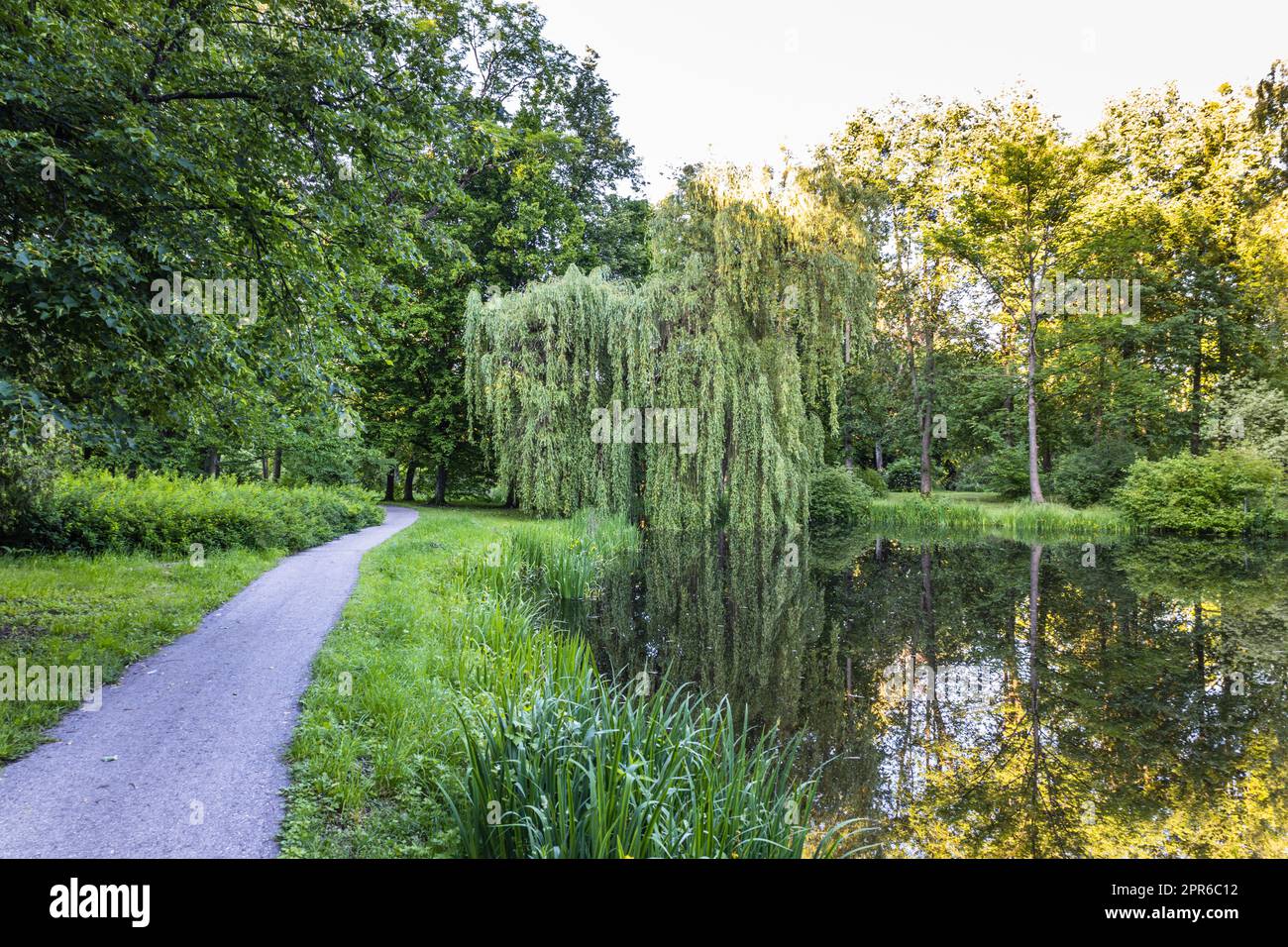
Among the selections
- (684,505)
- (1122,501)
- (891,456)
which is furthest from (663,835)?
(891,456)

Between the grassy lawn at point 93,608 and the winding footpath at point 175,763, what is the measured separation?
0.19 metres

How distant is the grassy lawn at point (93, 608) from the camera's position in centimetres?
A: 435

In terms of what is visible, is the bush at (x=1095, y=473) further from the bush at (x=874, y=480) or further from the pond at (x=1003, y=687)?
the pond at (x=1003, y=687)

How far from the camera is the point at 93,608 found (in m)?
6.51

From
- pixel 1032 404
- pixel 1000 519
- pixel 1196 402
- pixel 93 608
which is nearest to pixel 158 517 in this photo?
pixel 93 608

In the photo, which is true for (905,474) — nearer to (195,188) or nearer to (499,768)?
(195,188)

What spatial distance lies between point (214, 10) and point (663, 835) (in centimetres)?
787

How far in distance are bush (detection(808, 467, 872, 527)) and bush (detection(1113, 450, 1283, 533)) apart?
7.69 meters

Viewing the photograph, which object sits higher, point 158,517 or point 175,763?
point 158,517

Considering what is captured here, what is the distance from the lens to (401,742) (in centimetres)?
411

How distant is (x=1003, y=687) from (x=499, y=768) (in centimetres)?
541

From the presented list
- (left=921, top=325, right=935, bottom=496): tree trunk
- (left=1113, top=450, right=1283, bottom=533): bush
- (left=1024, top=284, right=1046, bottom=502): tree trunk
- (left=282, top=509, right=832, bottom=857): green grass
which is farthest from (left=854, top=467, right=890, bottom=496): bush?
(left=282, top=509, right=832, bottom=857): green grass

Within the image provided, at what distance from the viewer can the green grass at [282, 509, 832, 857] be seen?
311cm
